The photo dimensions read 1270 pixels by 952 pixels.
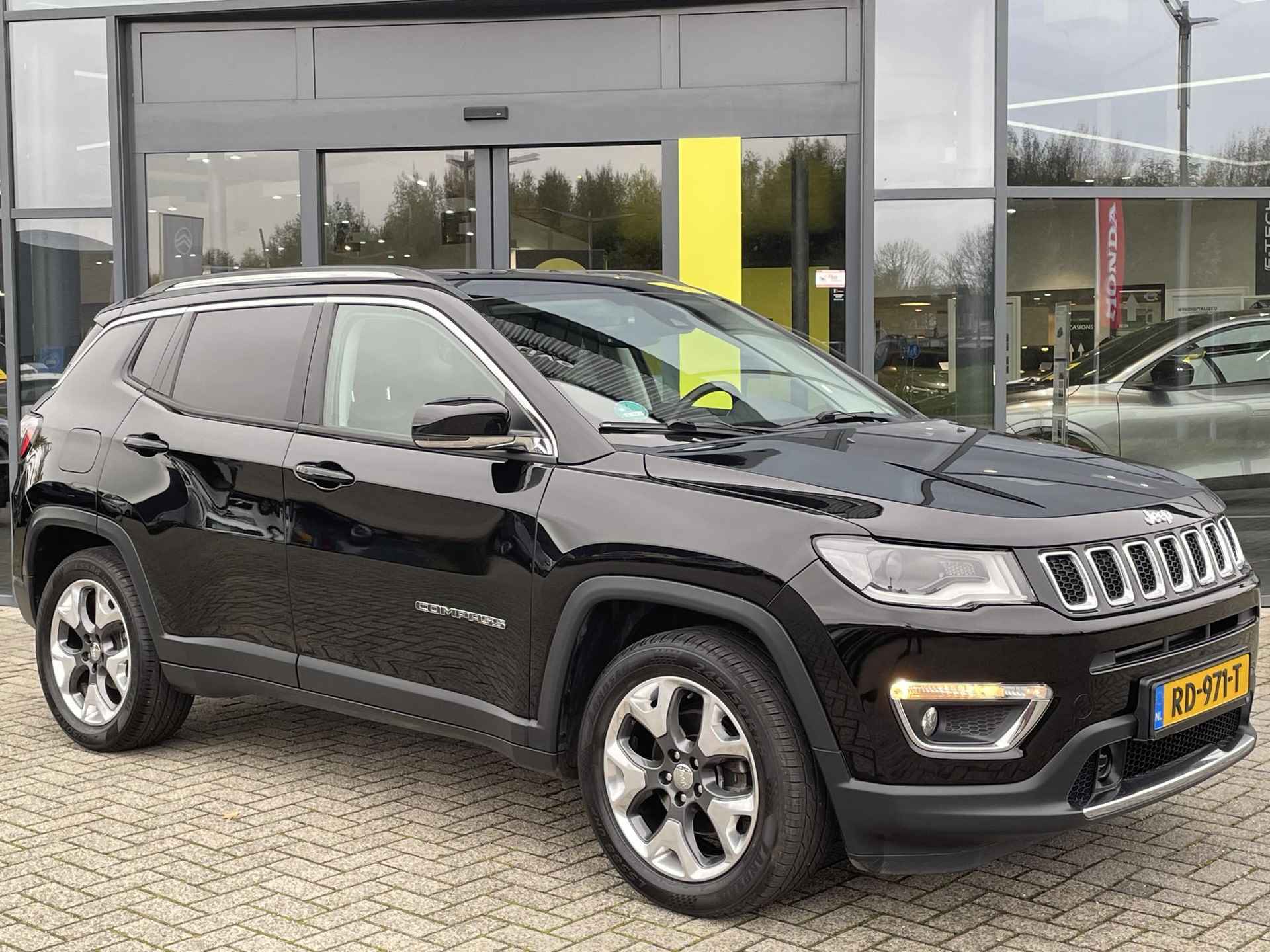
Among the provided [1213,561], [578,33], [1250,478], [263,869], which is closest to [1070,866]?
[1213,561]

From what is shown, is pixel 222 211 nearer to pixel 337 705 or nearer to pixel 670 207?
pixel 670 207

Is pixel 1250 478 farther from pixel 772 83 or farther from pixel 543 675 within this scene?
pixel 543 675

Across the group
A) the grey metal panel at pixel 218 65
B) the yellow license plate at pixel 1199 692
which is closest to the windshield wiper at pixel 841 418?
the yellow license plate at pixel 1199 692

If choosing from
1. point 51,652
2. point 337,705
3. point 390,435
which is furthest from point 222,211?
point 337,705

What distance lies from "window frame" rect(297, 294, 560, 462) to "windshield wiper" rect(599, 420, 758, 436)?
0.60 feet

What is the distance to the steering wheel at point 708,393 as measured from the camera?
→ 432 cm

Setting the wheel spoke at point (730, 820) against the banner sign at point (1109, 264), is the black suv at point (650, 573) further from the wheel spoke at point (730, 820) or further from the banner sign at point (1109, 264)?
the banner sign at point (1109, 264)

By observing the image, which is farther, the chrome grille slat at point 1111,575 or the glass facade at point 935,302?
the glass facade at point 935,302

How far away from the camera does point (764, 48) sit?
8961 mm

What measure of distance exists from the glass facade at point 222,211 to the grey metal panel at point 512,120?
118 millimetres

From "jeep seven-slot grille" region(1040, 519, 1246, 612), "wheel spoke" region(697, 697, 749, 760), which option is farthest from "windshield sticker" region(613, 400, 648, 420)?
"jeep seven-slot grille" region(1040, 519, 1246, 612)

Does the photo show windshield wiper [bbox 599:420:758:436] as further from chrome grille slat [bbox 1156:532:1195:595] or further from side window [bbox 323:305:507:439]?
chrome grille slat [bbox 1156:532:1195:595]

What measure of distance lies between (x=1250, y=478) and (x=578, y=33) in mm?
5320

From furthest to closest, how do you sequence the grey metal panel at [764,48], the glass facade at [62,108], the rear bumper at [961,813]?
the glass facade at [62,108]
the grey metal panel at [764,48]
the rear bumper at [961,813]
